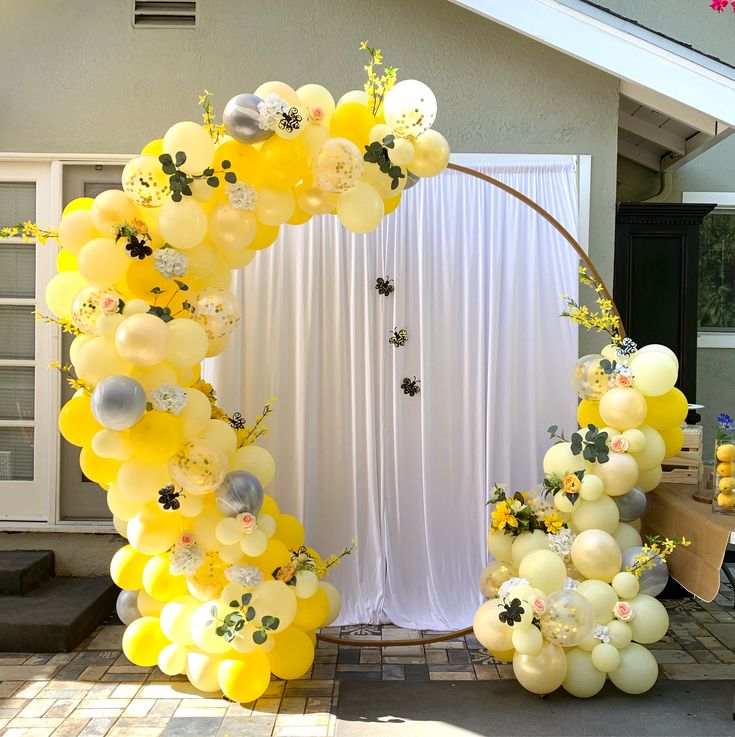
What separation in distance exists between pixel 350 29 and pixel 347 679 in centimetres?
341

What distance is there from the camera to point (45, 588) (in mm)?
4312

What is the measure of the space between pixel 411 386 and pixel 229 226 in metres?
1.55

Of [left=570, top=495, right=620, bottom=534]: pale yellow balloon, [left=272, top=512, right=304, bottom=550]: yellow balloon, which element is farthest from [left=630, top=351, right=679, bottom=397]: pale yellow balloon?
[left=272, top=512, right=304, bottom=550]: yellow balloon

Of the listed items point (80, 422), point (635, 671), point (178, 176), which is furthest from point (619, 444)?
point (80, 422)

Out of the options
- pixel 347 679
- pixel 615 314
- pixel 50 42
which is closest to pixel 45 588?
pixel 347 679

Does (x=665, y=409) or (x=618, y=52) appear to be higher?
(x=618, y=52)

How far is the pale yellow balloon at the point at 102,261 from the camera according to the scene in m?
3.08

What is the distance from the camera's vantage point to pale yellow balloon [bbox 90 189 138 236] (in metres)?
3.12

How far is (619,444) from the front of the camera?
3.53 metres

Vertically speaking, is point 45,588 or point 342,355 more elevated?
point 342,355

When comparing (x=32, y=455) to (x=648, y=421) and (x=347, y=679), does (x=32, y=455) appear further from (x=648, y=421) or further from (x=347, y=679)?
(x=648, y=421)

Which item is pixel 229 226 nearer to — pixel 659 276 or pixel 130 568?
pixel 130 568

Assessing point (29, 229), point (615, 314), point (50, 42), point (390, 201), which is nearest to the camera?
point (29, 229)

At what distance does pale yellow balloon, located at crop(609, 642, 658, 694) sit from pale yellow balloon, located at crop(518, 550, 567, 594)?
403 millimetres
